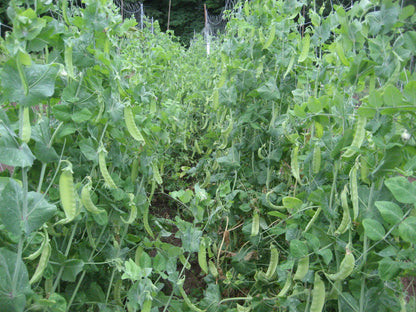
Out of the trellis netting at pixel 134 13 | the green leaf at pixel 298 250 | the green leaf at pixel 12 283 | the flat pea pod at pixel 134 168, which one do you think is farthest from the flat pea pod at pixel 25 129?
the trellis netting at pixel 134 13

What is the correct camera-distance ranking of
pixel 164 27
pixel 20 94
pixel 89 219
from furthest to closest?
1. pixel 164 27
2. pixel 89 219
3. pixel 20 94

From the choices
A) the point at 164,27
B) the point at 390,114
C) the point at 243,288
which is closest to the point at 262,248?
the point at 243,288

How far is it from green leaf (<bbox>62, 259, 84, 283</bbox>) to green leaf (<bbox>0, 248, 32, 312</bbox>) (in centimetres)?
25

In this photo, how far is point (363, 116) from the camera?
119 cm

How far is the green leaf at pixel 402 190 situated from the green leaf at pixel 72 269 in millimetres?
1111

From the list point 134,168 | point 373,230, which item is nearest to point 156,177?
point 134,168

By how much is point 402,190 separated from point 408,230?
0.12 metres

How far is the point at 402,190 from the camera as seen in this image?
1054mm

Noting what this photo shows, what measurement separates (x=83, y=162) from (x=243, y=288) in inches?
49.6

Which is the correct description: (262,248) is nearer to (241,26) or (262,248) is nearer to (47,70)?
(241,26)

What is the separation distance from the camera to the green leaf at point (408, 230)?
1.02m

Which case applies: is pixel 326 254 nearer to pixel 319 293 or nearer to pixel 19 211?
pixel 319 293

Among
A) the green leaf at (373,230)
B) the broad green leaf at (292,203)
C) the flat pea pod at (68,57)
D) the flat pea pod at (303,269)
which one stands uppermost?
the flat pea pod at (68,57)

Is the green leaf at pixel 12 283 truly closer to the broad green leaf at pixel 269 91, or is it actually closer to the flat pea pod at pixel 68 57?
the flat pea pod at pixel 68 57
